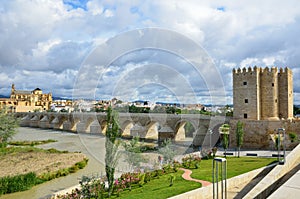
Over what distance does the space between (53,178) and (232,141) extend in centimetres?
1259

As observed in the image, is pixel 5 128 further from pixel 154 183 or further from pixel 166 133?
pixel 154 183

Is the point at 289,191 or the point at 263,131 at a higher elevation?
the point at 263,131

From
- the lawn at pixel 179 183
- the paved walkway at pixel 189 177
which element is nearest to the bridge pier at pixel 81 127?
the lawn at pixel 179 183

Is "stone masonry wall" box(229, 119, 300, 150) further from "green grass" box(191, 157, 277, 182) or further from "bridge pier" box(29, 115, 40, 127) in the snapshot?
"bridge pier" box(29, 115, 40, 127)

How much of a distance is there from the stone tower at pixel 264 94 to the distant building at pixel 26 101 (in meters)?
64.1

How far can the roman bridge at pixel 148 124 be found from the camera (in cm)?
2494

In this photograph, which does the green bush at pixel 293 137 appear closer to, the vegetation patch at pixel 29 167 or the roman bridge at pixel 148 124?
the roman bridge at pixel 148 124

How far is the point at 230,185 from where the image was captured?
9.34m

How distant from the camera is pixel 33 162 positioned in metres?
→ 18.4

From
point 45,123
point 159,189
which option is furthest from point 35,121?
point 159,189

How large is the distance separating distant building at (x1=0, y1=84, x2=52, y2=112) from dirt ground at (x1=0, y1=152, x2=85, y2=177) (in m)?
53.6

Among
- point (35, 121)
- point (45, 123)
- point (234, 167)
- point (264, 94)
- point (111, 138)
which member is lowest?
point (234, 167)

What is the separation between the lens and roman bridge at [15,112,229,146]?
81.8ft

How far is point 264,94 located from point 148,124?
1600 cm
